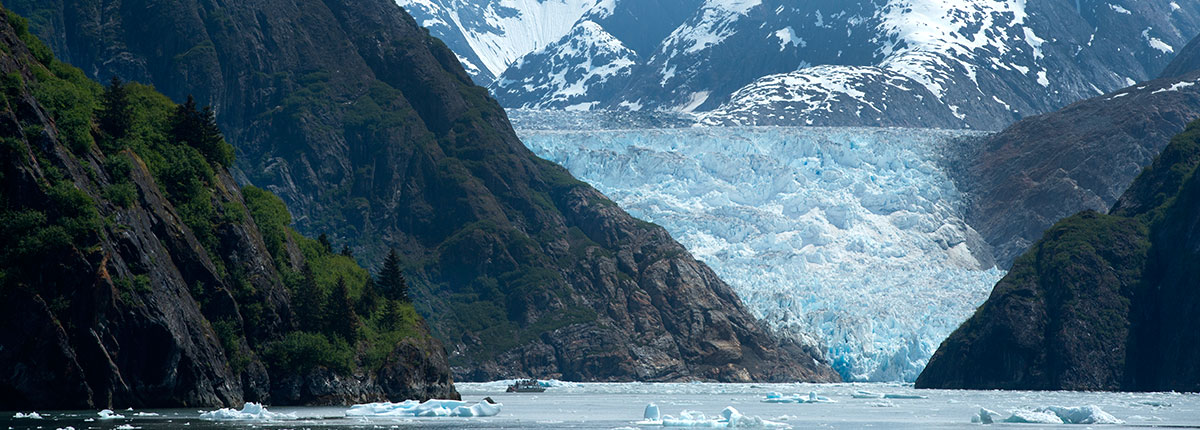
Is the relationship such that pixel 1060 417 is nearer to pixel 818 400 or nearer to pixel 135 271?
pixel 818 400

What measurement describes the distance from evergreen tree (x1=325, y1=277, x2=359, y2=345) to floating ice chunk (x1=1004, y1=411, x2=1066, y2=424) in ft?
144

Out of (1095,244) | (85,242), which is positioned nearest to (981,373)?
(1095,244)

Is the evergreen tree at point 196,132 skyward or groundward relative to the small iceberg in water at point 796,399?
skyward

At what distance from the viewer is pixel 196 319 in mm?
83688

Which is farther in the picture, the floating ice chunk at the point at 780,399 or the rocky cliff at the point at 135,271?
A: the floating ice chunk at the point at 780,399

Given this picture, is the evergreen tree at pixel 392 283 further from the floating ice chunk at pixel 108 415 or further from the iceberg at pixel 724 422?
the floating ice chunk at pixel 108 415

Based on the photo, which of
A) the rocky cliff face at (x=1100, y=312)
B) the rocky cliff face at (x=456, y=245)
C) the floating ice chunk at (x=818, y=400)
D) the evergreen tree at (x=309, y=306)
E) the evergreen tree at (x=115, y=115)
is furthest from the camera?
the rocky cliff face at (x=456, y=245)

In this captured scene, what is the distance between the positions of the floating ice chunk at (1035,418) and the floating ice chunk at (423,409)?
31.2 m

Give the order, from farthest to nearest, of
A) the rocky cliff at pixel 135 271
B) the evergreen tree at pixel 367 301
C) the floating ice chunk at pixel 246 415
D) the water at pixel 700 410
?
the evergreen tree at pixel 367 301 < the floating ice chunk at pixel 246 415 < the rocky cliff at pixel 135 271 < the water at pixel 700 410

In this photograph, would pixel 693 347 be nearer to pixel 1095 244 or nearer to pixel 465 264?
pixel 465 264

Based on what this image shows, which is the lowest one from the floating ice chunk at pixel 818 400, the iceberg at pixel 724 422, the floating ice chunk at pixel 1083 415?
the floating ice chunk at pixel 1083 415

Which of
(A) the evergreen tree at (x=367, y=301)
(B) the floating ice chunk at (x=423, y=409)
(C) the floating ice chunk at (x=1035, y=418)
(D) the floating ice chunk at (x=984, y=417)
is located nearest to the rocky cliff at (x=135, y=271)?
(A) the evergreen tree at (x=367, y=301)

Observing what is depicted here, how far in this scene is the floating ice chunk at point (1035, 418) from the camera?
85688 millimetres

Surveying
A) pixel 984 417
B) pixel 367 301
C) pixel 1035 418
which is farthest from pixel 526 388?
pixel 1035 418
